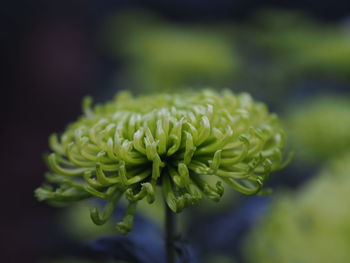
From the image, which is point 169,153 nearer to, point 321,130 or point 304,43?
point 321,130

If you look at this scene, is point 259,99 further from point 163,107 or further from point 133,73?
point 163,107

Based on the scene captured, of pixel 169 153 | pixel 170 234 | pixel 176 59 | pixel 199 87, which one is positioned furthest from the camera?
pixel 176 59

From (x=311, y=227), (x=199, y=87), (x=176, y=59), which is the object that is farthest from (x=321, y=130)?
(x=176, y=59)

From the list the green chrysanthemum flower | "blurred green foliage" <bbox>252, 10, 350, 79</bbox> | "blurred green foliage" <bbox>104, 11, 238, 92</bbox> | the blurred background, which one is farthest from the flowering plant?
"blurred green foliage" <bbox>104, 11, 238, 92</bbox>

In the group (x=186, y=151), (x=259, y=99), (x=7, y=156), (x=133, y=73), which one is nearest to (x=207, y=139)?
(x=186, y=151)

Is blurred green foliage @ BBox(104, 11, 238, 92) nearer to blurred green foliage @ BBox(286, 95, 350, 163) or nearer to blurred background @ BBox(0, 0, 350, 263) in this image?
blurred background @ BBox(0, 0, 350, 263)

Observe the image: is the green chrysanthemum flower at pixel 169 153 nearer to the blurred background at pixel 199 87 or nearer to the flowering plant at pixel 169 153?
the flowering plant at pixel 169 153

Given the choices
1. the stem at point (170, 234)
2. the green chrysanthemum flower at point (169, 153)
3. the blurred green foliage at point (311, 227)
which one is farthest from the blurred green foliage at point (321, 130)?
the stem at point (170, 234)
